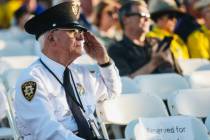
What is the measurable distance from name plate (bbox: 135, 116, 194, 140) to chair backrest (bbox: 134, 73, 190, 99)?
170cm

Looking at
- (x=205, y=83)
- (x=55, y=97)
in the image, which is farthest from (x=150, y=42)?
(x=55, y=97)

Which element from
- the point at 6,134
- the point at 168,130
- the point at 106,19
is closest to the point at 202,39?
the point at 106,19

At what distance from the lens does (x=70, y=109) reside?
18.3 ft

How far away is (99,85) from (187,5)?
6106mm

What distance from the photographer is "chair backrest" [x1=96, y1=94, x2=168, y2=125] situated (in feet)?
21.3

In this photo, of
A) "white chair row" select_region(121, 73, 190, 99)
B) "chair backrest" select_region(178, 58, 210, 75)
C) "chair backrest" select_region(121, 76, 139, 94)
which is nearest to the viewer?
"chair backrest" select_region(121, 76, 139, 94)

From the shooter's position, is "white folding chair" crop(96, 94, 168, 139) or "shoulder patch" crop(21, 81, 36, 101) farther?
"white folding chair" crop(96, 94, 168, 139)

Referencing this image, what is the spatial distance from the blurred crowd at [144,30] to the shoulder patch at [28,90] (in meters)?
0.67

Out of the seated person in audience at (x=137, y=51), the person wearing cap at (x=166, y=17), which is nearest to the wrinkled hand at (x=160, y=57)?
the seated person in audience at (x=137, y=51)

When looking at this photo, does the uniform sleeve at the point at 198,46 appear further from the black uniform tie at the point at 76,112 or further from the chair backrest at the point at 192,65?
the black uniform tie at the point at 76,112

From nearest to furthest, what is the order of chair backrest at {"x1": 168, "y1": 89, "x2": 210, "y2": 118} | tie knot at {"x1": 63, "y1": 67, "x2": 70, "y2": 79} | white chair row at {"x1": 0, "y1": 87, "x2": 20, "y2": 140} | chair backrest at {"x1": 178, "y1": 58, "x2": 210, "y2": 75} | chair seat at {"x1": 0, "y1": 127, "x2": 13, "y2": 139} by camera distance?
tie knot at {"x1": 63, "y1": 67, "x2": 70, "y2": 79} → white chair row at {"x1": 0, "y1": 87, "x2": 20, "y2": 140} → chair seat at {"x1": 0, "y1": 127, "x2": 13, "y2": 139} → chair backrest at {"x1": 168, "y1": 89, "x2": 210, "y2": 118} → chair backrest at {"x1": 178, "y1": 58, "x2": 210, "y2": 75}

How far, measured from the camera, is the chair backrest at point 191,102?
21.6ft

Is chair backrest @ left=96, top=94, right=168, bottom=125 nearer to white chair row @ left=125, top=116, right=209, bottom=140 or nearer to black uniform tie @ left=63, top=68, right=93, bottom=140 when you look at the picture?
white chair row @ left=125, top=116, right=209, bottom=140

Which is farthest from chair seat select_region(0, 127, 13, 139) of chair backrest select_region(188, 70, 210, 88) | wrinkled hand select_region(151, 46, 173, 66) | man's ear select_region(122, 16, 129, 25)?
man's ear select_region(122, 16, 129, 25)
